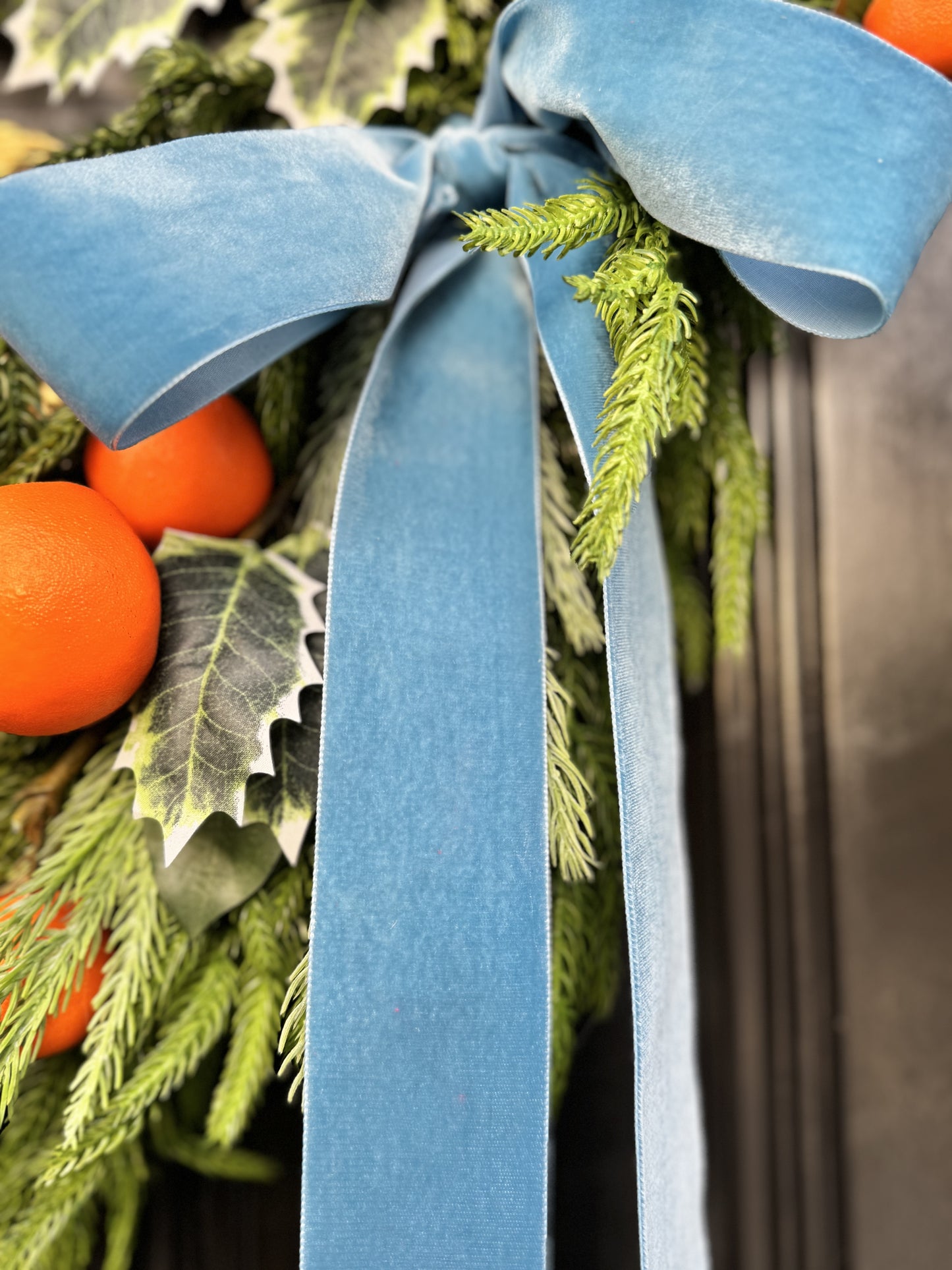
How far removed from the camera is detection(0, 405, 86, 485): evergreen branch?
1.29 feet

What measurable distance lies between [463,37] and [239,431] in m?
0.23

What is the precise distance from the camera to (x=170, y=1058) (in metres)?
0.37

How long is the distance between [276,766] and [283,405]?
0.18 metres

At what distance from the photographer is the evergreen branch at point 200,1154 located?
1.59 feet

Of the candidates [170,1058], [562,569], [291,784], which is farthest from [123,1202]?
[562,569]

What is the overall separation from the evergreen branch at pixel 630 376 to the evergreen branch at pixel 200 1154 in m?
0.39

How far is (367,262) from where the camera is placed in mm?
339

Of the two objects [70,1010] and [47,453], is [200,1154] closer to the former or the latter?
[70,1010]

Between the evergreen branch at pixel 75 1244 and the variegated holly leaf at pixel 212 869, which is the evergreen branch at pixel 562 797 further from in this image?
the evergreen branch at pixel 75 1244

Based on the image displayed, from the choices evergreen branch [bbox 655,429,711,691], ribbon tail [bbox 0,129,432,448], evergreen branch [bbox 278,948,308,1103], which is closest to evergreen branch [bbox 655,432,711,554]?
evergreen branch [bbox 655,429,711,691]

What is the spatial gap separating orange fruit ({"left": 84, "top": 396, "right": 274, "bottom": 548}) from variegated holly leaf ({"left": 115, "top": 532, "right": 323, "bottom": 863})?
0.04 ft

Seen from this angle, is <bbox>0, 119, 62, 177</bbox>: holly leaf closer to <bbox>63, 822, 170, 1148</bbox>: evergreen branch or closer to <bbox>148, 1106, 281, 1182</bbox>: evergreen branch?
<bbox>63, 822, 170, 1148</bbox>: evergreen branch

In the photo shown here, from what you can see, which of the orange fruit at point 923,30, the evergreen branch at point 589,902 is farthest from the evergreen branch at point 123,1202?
the orange fruit at point 923,30

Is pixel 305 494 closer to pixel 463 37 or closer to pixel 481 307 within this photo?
pixel 481 307
